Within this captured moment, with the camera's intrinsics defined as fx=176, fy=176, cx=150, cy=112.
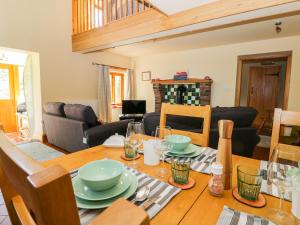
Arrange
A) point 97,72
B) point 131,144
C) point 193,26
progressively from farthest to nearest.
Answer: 1. point 97,72
2. point 193,26
3. point 131,144

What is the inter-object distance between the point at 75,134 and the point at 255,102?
5370 mm

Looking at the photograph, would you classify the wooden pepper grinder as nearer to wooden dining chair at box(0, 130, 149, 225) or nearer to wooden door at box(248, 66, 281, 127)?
wooden dining chair at box(0, 130, 149, 225)

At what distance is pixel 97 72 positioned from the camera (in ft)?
15.6

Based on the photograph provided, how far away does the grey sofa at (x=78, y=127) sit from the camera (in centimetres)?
233

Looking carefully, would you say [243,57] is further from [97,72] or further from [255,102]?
[97,72]

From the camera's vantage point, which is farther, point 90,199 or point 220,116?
point 220,116

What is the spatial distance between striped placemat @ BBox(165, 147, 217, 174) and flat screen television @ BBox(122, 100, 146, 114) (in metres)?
4.12

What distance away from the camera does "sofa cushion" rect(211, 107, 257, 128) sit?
196cm

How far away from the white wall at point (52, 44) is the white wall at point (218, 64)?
5.49ft

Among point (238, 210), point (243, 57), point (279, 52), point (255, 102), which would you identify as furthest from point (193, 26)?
point (255, 102)

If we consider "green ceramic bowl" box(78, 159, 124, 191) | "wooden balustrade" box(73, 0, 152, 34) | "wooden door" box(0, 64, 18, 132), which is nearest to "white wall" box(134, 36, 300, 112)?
"wooden balustrade" box(73, 0, 152, 34)

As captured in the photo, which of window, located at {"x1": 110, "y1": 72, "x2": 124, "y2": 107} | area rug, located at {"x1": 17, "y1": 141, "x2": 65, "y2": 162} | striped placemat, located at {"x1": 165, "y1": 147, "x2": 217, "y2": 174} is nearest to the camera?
striped placemat, located at {"x1": 165, "y1": 147, "x2": 217, "y2": 174}

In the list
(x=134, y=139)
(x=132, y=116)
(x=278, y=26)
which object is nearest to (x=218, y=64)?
(x=278, y=26)

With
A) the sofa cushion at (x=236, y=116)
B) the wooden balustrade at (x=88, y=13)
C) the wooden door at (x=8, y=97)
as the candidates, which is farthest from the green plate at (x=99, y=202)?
the wooden door at (x=8, y=97)
